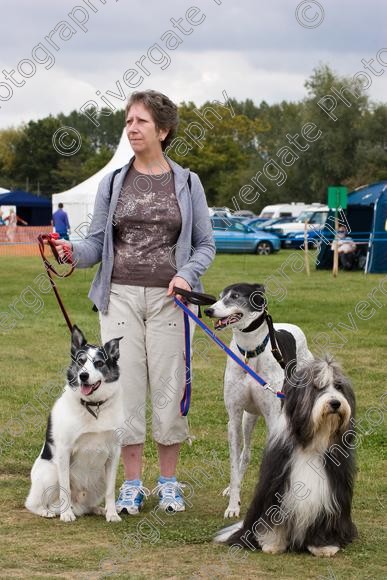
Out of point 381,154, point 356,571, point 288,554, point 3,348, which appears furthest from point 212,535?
point 381,154

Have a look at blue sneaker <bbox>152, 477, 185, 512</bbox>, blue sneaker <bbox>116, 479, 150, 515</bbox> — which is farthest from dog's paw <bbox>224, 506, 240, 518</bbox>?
blue sneaker <bbox>116, 479, 150, 515</bbox>

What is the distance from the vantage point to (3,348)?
491 inches

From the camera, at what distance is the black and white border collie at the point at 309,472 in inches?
179

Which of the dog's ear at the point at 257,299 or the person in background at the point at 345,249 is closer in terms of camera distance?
the dog's ear at the point at 257,299

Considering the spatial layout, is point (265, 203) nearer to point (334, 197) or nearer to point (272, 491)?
point (334, 197)

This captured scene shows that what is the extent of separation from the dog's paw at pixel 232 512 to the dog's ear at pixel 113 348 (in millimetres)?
1100

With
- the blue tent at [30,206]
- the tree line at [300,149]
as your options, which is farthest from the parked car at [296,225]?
the blue tent at [30,206]

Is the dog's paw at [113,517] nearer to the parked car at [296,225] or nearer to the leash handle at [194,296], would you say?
the leash handle at [194,296]

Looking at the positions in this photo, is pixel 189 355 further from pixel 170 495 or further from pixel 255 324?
pixel 170 495

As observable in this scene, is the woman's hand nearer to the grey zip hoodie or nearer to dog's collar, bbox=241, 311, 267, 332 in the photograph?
the grey zip hoodie

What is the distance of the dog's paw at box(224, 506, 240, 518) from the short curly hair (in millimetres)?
2195

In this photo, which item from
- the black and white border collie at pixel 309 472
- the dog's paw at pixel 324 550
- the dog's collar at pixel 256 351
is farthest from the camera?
the dog's collar at pixel 256 351

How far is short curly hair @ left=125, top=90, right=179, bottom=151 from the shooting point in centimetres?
546

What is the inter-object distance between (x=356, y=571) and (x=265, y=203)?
64981mm
